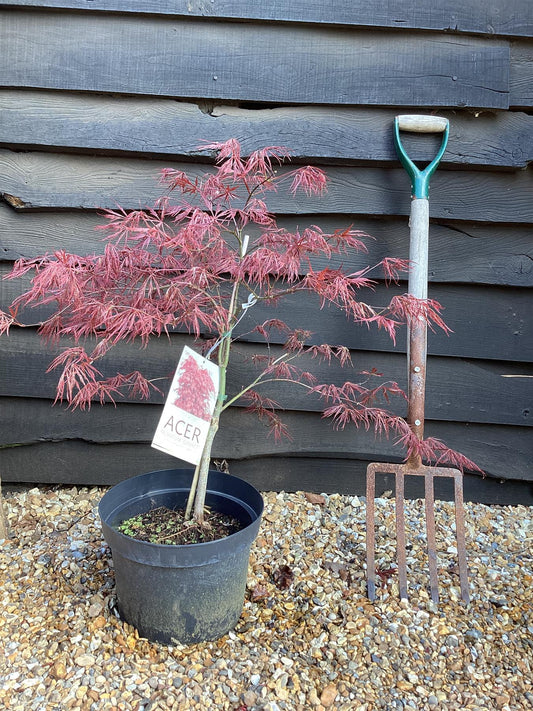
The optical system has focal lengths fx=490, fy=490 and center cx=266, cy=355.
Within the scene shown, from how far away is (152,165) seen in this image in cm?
176

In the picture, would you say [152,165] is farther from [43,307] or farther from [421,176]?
[421,176]

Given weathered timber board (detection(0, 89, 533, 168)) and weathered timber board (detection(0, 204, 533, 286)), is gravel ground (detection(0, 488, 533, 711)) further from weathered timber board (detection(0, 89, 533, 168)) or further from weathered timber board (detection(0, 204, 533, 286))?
weathered timber board (detection(0, 89, 533, 168))

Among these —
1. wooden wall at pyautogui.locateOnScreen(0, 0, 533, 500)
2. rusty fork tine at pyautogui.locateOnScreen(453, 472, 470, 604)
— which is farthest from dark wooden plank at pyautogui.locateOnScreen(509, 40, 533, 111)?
rusty fork tine at pyautogui.locateOnScreen(453, 472, 470, 604)

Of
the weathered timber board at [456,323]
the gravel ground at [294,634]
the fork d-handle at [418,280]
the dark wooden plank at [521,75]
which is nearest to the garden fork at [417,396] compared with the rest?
the fork d-handle at [418,280]

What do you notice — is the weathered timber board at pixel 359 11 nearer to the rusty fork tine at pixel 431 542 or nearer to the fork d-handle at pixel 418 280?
the fork d-handle at pixel 418 280

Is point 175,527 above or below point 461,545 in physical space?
above

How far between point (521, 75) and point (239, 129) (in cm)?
101

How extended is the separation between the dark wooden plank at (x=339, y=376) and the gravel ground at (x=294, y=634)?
45 cm

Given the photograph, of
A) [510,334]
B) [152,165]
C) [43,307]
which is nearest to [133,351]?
[43,307]

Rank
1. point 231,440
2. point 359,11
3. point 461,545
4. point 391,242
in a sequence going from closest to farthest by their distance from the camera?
point 461,545 → point 359,11 → point 391,242 → point 231,440

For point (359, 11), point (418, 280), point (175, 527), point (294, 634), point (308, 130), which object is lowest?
point (294, 634)

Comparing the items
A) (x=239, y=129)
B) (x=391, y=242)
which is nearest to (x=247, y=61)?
(x=239, y=129)

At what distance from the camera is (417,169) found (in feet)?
5.30

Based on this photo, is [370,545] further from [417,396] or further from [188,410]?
[188,410]
